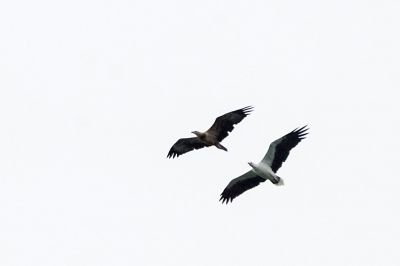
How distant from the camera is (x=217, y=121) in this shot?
45.6 m

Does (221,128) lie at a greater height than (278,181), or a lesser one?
greater

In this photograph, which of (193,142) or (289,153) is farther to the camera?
(193,142)

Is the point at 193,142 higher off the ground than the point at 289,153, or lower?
higher

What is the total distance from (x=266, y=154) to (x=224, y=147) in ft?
6.04

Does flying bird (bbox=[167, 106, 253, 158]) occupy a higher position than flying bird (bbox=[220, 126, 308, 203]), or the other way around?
flying bird (bbox=[167, 106, 253, 158])

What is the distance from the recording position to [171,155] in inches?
1881

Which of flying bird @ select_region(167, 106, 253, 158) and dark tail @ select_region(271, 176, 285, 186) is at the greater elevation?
flying bird @ select_region(167, 106, 253, 158)

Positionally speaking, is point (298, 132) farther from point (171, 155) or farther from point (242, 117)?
point (171, 155)

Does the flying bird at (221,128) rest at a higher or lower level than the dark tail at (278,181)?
higher

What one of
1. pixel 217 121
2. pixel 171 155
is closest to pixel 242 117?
pixel 217 121

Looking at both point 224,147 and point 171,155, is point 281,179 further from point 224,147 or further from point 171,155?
point 171,155

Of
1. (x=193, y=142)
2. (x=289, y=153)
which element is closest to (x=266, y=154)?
(x=289, y=153)

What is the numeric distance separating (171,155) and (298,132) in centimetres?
650

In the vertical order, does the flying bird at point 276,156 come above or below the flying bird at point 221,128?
below
